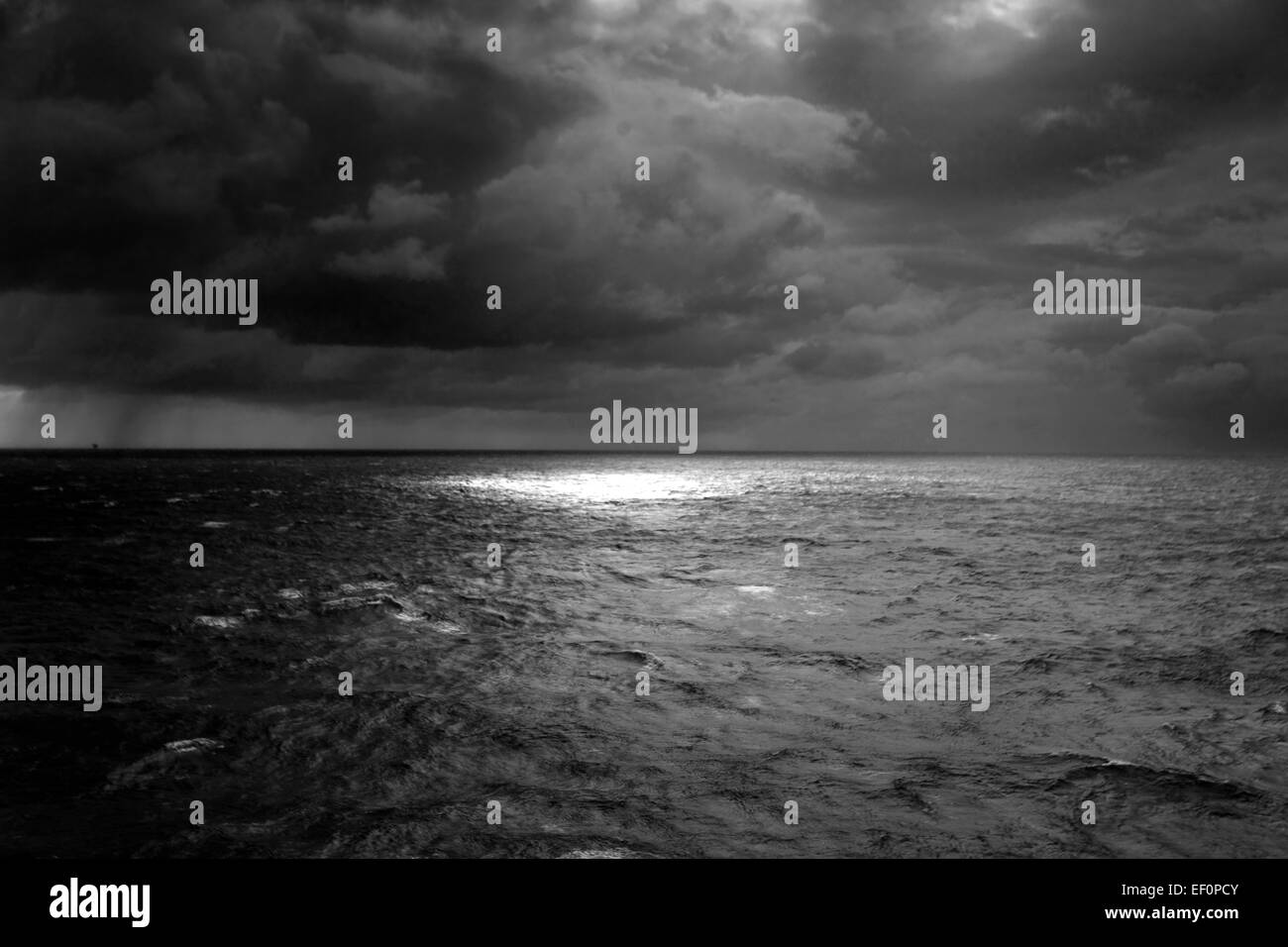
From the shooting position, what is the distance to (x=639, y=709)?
16672 millimetres

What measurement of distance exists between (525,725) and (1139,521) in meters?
71.2

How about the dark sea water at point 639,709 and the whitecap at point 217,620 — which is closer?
the dark sea water at point 639,709

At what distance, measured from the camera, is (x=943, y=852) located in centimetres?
1036

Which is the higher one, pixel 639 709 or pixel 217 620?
pixel 217 620

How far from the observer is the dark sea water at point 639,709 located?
1112 cm

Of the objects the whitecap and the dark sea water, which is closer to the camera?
the dark sea water

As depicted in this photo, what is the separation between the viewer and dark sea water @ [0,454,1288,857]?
1112 cm

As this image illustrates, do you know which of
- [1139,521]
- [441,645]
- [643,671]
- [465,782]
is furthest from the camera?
[1139,521]

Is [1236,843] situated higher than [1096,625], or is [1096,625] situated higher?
[1096,625]

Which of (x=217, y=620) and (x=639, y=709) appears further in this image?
(x=217, y=620)

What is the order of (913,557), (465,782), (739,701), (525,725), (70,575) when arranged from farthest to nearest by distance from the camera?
1. (913,557)
2. (70,575)
3. (739,701)
4. (525,725)
5. (465,782)

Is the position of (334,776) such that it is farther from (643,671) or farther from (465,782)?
(643,671)

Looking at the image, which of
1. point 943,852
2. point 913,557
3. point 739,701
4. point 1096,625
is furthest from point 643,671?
point 913,557

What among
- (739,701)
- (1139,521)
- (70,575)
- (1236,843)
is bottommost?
(1236,843)
